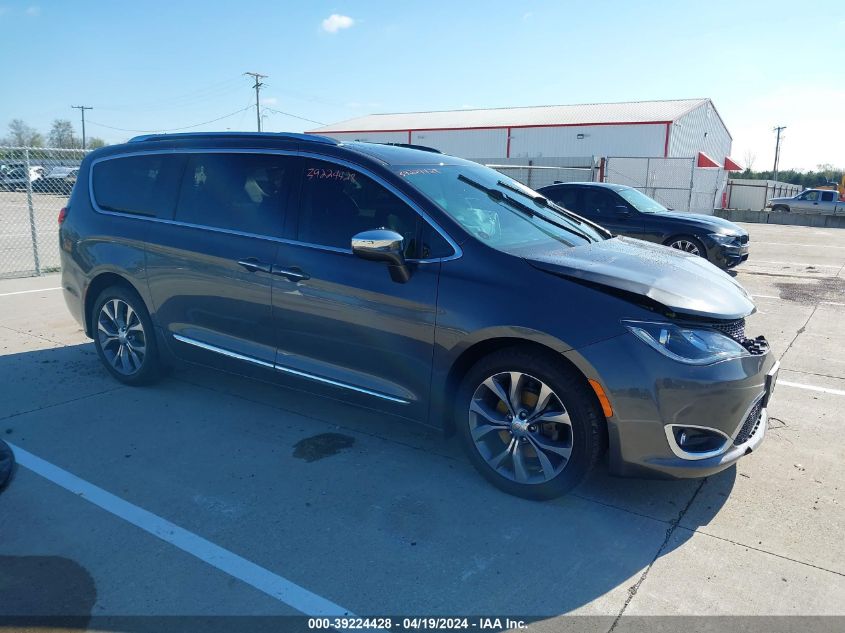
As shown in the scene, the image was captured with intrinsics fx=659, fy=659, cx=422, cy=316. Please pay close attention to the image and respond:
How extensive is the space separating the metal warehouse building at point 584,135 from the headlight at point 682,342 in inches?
1082

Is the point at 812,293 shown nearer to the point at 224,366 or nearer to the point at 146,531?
the point at 224,366

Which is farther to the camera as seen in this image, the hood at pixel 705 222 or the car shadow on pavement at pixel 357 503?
the hood at pixel 705 222

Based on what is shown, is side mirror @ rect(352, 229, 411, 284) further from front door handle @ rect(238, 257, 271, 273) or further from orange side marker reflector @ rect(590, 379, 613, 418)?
orange side marker reflector @ rect(590, 379, 613, 418)

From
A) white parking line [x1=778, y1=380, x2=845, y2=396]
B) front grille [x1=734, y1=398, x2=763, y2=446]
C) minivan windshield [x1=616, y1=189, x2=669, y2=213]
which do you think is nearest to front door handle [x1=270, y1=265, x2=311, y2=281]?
front grille [x1=734, y1=398, x2=763, y2=446]

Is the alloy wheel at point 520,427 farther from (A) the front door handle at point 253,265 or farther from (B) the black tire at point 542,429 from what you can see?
(A) the front door handle at point 253,265

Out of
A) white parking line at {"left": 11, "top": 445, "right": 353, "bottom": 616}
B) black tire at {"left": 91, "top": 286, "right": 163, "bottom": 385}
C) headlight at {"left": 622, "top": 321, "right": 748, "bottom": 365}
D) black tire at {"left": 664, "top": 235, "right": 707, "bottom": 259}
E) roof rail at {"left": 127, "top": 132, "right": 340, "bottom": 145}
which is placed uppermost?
roof rail at {"left": 127, "top": 132, "right": 340, "bottom": 145}

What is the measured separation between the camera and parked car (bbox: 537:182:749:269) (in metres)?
11.0

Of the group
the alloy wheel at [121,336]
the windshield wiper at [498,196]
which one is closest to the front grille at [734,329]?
the windshield wiper at [498,196]

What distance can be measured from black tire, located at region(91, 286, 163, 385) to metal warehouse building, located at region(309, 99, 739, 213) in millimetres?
26939

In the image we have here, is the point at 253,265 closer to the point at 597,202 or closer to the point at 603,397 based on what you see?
the point at 603,397

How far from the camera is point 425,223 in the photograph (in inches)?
147

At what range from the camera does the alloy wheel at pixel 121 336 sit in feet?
16.8

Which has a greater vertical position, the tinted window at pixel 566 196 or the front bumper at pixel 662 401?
the tinted window at pixel 566 196

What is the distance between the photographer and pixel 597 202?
1176 cm
